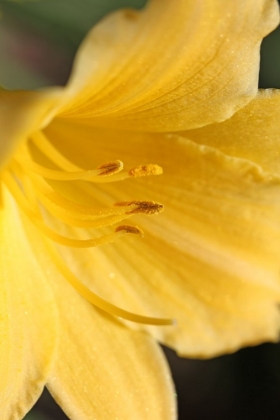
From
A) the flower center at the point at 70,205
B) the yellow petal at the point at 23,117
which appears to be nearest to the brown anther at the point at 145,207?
the flower center at the point at 70,205

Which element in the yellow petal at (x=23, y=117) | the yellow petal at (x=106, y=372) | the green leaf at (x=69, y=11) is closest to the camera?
the yellow petal at (x=23, y=117)

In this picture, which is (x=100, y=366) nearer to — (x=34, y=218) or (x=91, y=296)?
(x=91, y=296)

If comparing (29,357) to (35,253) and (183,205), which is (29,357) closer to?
(35,253)

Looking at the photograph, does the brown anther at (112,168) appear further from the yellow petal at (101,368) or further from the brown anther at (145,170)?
the yellow petal at (101,368)

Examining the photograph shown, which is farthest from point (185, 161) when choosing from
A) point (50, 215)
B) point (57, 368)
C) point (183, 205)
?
point (57, 368)

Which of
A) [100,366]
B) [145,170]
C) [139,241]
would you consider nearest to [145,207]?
[145,170]

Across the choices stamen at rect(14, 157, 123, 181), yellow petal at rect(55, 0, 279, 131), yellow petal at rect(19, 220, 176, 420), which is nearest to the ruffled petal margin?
yellow petal at rect(19, 220, 176, 420)

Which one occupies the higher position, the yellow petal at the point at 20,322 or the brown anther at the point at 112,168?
the brown anther at the point at 112,168
